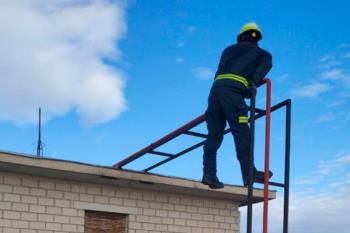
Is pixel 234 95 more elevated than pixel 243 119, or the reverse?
pixel 234 95

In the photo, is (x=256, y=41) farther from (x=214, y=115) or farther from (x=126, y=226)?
(x=126, y=226)

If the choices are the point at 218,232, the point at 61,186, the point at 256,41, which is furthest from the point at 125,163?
the point at 256,41

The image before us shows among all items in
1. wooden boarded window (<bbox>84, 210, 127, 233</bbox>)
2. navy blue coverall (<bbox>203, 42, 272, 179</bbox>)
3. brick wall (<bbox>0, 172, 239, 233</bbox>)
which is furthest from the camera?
wooden boarded window (<bbox>84, 210, 127, 233</bbox>)

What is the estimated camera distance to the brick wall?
31.4 feet

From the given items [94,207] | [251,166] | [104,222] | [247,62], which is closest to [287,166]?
[251,166]

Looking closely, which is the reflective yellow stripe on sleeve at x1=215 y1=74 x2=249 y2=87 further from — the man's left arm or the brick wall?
the brick wall

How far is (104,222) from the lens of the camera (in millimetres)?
10531

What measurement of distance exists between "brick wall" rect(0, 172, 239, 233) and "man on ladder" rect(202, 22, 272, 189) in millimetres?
4554

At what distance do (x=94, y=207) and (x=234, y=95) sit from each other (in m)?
5.29

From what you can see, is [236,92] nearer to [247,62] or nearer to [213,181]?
[247,62]

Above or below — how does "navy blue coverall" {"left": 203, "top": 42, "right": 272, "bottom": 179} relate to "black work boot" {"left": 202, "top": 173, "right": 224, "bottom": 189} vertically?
above

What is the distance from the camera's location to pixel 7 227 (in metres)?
9.41

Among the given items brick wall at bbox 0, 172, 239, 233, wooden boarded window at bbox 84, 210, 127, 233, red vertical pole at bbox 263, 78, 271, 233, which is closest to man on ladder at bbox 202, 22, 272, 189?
red vertical pole at bbox 263, 78, 271, 233

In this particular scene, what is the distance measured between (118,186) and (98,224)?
0.75m
